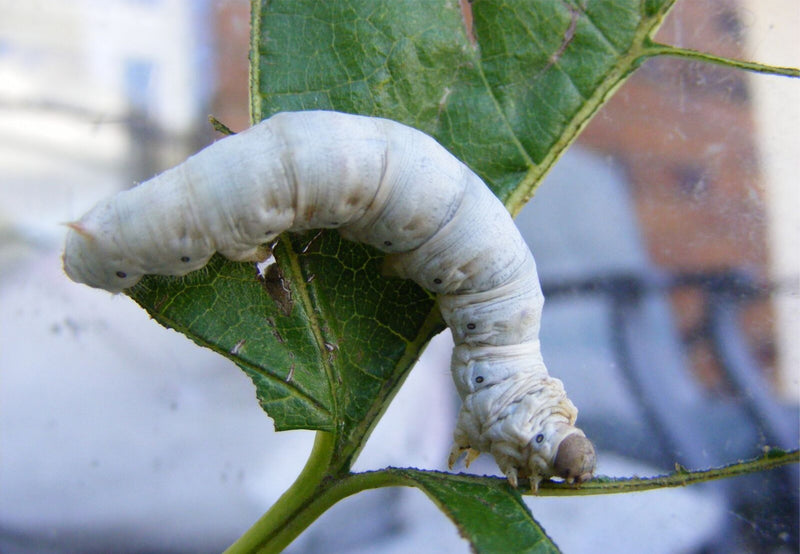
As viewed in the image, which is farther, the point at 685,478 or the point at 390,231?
the point at 390,231

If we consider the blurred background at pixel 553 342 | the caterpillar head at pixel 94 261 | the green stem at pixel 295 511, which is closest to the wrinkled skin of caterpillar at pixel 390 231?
the caterpillar head at pixel 94 261

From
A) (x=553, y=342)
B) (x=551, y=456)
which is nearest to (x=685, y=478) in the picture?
(x=551, y=456)

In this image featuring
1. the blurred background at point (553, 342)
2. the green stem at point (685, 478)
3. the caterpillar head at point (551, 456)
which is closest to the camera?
the green stem at point (685, 478)

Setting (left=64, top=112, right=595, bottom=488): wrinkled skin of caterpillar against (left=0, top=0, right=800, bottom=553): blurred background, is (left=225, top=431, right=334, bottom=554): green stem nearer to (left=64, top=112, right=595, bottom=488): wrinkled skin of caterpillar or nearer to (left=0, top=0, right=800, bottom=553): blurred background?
(left=64, top=112, right=595, bottom=488): wrinkled skin of caterpillar

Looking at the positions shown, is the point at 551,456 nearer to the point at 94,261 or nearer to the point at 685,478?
the point at 685,478

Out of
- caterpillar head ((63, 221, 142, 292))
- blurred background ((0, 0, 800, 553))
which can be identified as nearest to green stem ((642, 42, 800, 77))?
blurred background ((0, 0, 800, 553))

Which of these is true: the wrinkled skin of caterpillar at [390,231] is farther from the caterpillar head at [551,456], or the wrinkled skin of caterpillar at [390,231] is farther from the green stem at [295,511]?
the green stem at [295,511]
